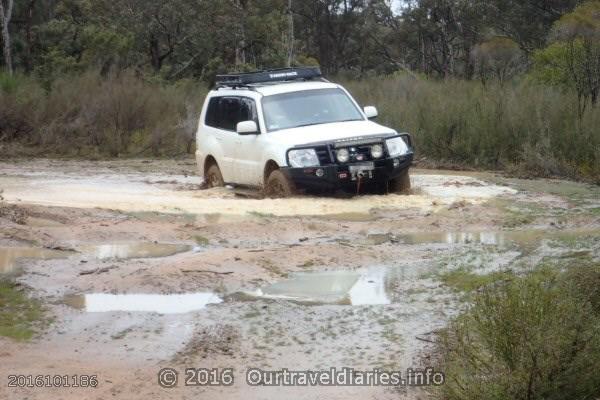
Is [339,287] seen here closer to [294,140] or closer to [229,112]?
[294,140]

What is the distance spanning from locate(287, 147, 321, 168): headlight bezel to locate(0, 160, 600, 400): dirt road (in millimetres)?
463

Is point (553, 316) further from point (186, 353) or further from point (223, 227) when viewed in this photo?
point (223, 227)

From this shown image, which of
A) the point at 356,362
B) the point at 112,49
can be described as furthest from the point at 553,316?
the point at 112,49

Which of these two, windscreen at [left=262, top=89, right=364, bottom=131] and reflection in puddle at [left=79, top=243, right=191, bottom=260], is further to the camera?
windscreen at [left=262, top=89, right=364, bottom=131]

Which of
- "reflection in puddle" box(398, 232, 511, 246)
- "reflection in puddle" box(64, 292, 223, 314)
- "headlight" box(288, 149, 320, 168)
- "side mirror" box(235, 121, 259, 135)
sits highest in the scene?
"side mirror" box(235, 121, 259, 135)

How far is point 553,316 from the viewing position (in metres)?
5.02

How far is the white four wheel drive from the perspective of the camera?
510 inches

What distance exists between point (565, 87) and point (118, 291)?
1445cm

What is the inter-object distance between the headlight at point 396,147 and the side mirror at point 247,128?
1960 millimetres

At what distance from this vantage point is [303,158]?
12945 millimetres

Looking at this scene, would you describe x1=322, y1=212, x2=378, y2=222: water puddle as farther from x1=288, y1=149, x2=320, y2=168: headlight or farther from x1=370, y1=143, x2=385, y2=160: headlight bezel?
x1=370, y1=143, x2=385, y2=160: headlight bezel

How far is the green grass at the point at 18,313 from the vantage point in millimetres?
7023

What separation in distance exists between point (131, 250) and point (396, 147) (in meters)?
4.82

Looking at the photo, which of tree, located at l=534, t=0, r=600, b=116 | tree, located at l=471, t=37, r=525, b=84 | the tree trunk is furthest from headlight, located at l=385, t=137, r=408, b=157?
the tree trunk
